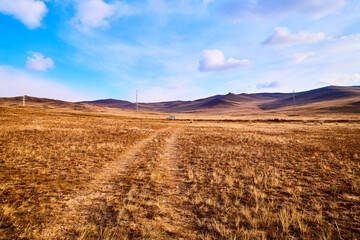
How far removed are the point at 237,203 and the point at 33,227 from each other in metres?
5.23

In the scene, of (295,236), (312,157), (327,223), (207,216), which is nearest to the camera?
(295,236)

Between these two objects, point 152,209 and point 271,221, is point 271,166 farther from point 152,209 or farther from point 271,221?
point 152,209

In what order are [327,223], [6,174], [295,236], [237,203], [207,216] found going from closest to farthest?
[295,236] < [327,223] < [207,216] < [237,203] < [6,174]

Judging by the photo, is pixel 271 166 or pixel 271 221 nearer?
pixel 271 221

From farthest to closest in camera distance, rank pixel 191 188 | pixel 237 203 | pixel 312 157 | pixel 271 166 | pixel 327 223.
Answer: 1. pixel 312 157
2. pixel 271 166
3. pixel 191 188
4. pixel 237 203
5. pixel 327 223

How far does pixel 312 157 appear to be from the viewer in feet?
34.3

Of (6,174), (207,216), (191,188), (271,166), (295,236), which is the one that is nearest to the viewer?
(295,236)

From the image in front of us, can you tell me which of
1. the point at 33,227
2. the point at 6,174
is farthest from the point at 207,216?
the point at 6,174

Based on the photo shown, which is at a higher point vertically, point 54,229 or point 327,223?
point 54,229

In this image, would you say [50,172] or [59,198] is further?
[50,172]

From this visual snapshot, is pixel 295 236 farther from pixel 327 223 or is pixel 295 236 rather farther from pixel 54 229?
pixel 54 229

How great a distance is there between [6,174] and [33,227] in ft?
15.5

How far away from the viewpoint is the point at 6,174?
21.4ft

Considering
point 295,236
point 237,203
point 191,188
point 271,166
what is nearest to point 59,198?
point 191,188
